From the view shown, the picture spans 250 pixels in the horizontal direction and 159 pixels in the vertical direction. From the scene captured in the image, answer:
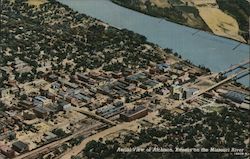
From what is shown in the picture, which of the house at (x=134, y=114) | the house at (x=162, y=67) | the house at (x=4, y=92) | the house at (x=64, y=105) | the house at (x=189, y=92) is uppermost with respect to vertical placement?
the house at (x=189, y=92)

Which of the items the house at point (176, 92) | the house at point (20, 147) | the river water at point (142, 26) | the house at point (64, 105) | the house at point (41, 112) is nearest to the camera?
the house at point (20, 147)

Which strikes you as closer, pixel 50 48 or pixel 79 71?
pixel 79 71

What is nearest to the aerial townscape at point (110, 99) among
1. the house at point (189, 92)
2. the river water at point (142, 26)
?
the house at point (189, 92)

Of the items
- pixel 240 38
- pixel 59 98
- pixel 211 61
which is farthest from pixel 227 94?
pixel 240 38

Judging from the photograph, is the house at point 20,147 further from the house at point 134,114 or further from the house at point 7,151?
the house at point 134,114

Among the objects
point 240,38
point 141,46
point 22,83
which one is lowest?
point 22,83

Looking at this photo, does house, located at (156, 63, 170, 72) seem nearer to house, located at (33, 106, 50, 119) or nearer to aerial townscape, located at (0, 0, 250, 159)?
aerial townscape, located at (0, 0, 250, 159)

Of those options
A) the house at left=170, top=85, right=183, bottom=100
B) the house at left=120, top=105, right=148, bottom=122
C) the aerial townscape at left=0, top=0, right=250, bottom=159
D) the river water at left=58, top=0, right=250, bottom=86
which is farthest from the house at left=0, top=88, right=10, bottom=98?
the house at left=170, top=85, right=183, bottom=100

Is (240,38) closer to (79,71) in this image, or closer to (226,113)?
(226,113)
